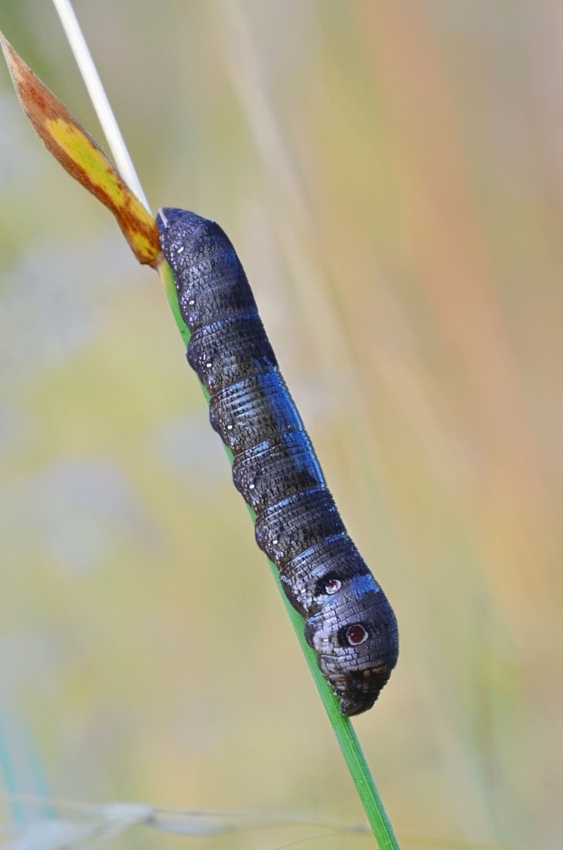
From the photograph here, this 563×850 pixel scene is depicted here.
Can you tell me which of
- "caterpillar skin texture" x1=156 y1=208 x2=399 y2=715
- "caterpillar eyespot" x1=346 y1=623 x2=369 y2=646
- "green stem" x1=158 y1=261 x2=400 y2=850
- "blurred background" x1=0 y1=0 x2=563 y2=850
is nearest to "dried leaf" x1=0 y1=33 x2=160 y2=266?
"green stem" x1=158 y1=261 x2=400 y2=850

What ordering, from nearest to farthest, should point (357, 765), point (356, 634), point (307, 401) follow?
point (357, 765), point (356, 634), point (307, 401)

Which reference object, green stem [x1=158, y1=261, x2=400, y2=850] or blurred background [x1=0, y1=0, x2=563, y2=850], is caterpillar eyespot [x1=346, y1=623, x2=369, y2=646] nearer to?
green stem [x1=158, y1=261, x2=400, y2=850]

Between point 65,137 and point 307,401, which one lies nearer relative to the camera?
point 65,137

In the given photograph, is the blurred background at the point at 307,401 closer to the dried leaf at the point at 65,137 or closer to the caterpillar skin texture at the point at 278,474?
the caterpillar skin texture at the point at 278,474

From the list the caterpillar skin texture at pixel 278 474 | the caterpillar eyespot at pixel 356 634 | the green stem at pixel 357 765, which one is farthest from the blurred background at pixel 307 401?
the green stem at pixel 357 765

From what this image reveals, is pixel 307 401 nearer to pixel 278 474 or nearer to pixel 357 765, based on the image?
pixel 278 474

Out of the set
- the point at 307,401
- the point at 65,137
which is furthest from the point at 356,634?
the point at 307,401
